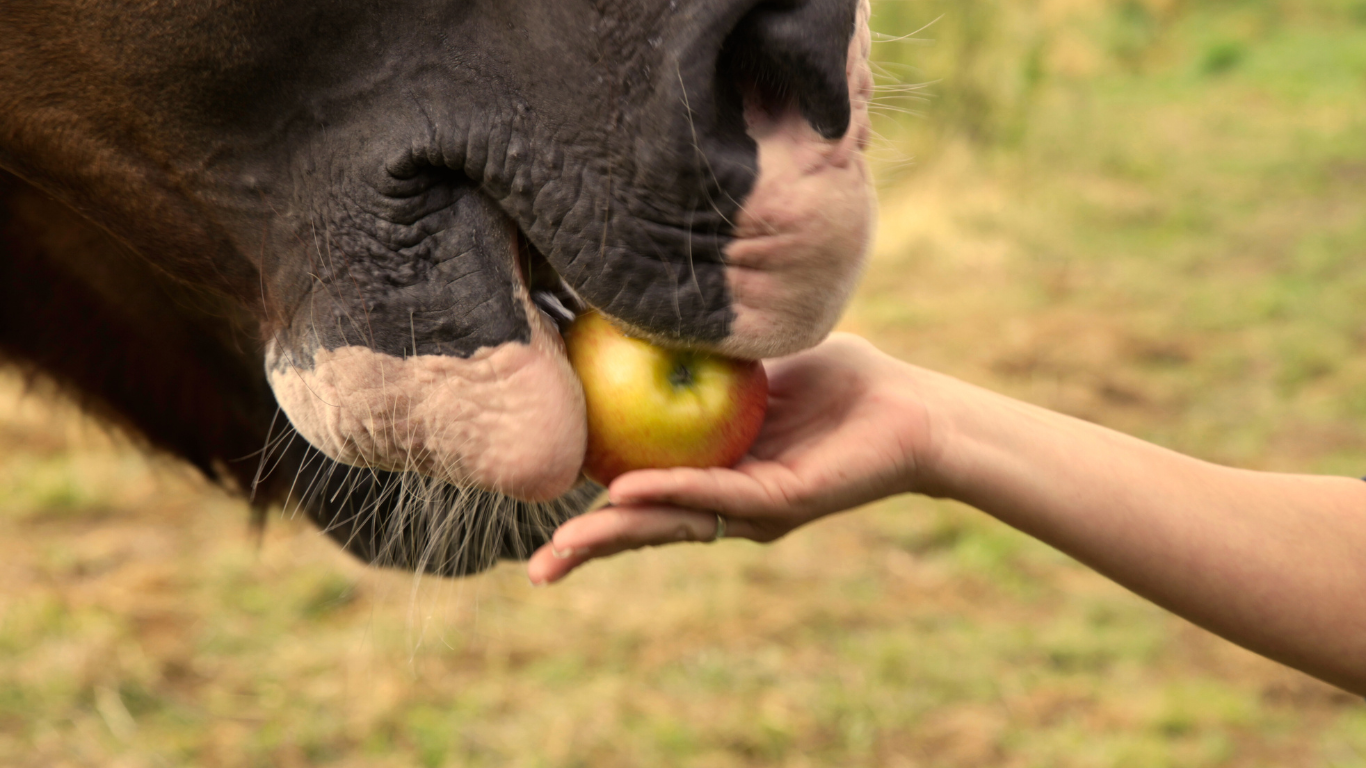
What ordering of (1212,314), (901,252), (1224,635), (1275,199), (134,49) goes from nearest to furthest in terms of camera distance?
1. (134,49)
2. (1224,635)
3. (1212,314)
4. (901,252)
5. (1275,199)

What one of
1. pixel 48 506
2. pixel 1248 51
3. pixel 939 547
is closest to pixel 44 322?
pixel 48 506

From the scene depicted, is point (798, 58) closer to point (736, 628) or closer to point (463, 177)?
point (463, 177)

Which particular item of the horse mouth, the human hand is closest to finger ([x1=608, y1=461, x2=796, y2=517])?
the human hand

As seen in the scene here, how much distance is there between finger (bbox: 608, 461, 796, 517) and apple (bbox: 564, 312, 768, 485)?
30 millimetres

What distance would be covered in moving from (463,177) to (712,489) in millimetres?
397

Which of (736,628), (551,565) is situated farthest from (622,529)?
(736,628)

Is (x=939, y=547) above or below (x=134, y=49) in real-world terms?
below

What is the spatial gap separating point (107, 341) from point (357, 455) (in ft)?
2.33

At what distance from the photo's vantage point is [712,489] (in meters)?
1.17

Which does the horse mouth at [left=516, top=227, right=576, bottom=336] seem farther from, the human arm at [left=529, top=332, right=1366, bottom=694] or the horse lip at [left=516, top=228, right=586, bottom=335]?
the human arm at [left=529, top=332, right=1366, bottom=694]

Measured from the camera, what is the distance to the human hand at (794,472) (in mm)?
1163

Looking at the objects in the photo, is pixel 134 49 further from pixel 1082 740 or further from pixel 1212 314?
pixel 1212 314

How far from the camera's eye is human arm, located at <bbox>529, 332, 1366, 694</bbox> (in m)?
1.31

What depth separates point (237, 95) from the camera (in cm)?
110
